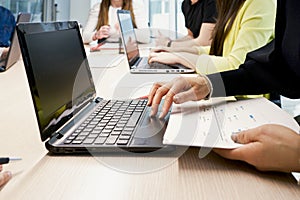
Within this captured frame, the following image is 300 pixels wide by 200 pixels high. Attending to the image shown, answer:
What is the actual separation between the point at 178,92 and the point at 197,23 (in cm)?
199

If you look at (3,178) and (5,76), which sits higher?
(3,178)

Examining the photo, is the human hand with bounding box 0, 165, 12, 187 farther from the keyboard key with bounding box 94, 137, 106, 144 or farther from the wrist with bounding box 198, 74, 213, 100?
the wrist with bounding box 198, 74, 213, 100

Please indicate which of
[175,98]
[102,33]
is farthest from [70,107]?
[102,33]

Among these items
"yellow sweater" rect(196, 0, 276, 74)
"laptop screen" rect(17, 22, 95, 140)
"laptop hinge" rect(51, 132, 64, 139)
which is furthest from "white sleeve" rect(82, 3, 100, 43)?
"laptop hinge" rect(51, 132, 64, 139)

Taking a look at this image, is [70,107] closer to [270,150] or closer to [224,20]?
[270,150]

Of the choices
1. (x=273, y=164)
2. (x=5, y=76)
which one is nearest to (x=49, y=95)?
(x=273, y=164)

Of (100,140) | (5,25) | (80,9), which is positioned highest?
(100,140)

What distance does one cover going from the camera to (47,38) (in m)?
0.67

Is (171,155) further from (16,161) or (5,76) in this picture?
(5,76)

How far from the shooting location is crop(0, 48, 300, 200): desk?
451 mm

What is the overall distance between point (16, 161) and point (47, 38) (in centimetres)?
25

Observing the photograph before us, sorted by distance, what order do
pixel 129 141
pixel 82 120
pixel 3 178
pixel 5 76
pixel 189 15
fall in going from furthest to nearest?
pixel 189 15, pixel 5 76, pixel 82 120, pixel 129 141, pixel 3 178

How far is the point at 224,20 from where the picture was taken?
1435mm

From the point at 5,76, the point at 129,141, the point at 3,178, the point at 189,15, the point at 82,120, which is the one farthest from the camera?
the point at 189,15
